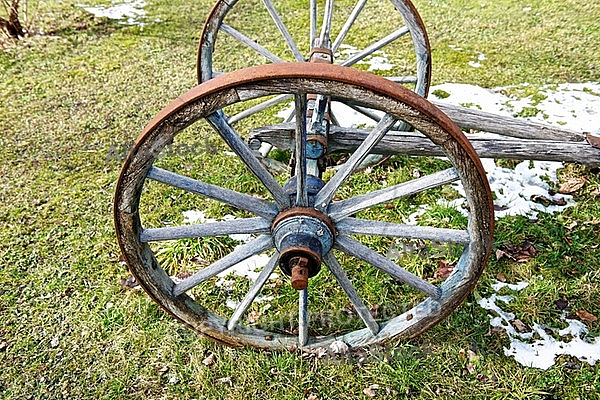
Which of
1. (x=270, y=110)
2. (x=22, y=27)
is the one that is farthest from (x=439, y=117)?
(x=22, y=27)

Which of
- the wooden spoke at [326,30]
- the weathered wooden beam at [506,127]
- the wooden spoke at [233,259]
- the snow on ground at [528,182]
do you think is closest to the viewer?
the wooden spoke at [233,259]

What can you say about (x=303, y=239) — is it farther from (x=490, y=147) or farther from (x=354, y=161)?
(x=490, y=147)

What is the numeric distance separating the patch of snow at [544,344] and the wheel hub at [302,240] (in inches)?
48.1

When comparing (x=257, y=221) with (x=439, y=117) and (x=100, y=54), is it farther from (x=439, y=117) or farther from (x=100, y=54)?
(x=100, y=54)

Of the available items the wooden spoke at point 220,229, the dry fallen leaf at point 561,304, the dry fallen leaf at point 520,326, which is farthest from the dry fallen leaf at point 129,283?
the dry fallen leaf at point 561,304

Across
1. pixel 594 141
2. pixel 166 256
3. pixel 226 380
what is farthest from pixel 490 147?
pixel 166 256

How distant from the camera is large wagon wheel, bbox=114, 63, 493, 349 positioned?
68.3 inches

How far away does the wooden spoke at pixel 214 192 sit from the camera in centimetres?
204

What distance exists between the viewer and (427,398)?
→ 2.48 meters

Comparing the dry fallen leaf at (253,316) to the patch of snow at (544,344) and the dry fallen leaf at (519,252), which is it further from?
the dry fallen leaf at (519,252)

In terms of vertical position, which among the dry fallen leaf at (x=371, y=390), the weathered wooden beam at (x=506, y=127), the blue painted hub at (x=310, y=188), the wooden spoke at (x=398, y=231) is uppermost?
the blue painted hub at (x=310, y=188)

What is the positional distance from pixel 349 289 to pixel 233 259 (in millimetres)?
532

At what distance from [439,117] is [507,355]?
149cm

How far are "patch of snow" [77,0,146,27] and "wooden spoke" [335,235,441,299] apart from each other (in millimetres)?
5076
